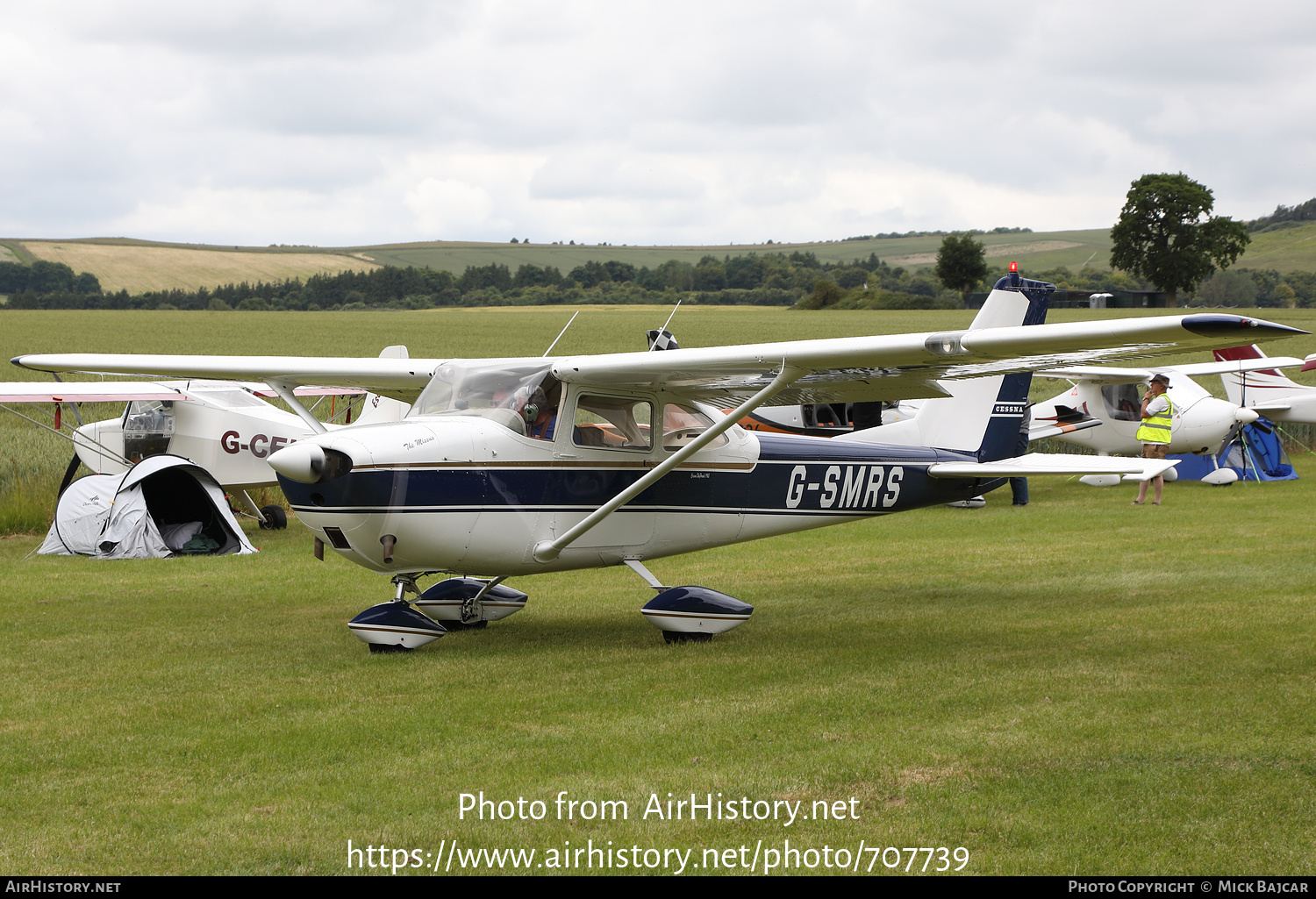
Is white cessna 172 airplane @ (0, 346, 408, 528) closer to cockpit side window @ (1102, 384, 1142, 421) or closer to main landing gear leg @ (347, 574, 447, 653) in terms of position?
main landing gear leg @ (347, 574, 447, 653)

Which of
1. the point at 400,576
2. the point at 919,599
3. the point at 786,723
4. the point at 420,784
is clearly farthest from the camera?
the point at 919,599

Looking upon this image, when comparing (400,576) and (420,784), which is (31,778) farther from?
(400,576)

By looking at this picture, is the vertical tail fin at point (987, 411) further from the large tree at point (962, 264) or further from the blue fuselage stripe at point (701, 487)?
the large tree at point (962, 264)

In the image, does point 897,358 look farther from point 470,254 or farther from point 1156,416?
point 470,254

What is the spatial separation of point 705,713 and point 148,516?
30.8ft

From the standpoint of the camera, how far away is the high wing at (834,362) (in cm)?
549

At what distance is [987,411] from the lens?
9953mm

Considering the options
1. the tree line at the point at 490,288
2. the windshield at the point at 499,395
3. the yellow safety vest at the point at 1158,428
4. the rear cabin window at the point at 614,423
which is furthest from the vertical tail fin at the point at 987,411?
the tree line at the point at 490,288

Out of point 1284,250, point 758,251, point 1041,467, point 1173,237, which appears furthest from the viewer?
point 1284,250

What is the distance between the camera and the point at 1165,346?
5.76m

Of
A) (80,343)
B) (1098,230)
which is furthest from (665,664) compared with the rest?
(1098,230)

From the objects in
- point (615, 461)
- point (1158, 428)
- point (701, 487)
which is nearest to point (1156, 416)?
point (1158, 428)
